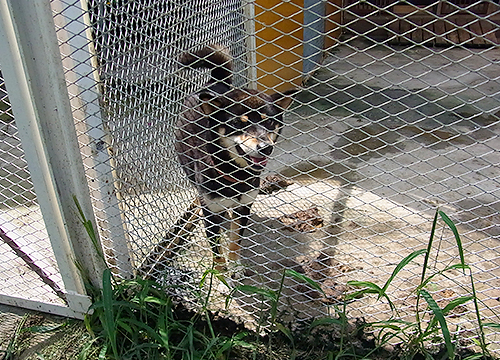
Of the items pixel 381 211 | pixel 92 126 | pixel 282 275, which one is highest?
pixel 92 126

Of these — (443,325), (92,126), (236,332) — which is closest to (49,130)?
(92,126)

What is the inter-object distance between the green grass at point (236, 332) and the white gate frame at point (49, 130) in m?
0.11

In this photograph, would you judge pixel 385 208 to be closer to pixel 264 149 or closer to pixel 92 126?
pixel 264 149

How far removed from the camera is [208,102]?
215 cm

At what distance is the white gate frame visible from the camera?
1.62m

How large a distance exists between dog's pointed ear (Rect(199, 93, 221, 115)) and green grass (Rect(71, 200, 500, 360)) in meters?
0.83

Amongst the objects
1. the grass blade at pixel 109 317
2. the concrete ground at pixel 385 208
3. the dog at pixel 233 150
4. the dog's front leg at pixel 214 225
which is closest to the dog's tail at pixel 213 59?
the dog at pixel 233 150

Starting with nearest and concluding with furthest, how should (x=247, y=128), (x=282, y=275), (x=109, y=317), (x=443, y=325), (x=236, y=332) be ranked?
(x=443, y=325)
(x=109, y=317)
(x=236, y=332)
(x=282, y=275)
(x=247, y=128)

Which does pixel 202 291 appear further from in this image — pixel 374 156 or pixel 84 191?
pixel 374 156

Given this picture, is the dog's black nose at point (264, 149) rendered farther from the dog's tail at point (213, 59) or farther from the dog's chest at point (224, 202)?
the dog's tail at point (213, 59)

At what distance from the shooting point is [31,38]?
64.6 inches

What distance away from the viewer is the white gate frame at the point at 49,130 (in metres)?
1.62

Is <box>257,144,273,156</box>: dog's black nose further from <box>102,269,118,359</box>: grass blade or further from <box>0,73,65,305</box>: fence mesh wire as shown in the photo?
<box>0,73,65,305</box>: fence mesh wire

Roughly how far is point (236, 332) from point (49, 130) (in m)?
1.25
